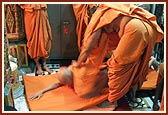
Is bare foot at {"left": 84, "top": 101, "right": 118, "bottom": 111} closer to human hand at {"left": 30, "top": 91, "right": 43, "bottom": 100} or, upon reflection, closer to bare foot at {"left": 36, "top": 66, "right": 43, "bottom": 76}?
human hand at {"left": 30, "top": 91, "right": 43, "bottom": 100}

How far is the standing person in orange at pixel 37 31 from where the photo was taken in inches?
113

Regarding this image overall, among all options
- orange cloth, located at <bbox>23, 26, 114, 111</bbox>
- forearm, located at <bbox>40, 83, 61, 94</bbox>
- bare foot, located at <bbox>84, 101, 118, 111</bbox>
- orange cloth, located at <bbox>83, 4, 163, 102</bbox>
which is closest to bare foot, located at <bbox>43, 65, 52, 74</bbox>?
forearm, located at <bbox>40, 83, 61, 94</bbox>

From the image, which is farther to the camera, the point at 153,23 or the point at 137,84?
the point at 137,84

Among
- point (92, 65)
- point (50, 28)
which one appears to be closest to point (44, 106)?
point (92, 65)

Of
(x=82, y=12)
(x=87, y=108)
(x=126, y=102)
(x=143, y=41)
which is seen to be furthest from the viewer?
(x=82, y=12)

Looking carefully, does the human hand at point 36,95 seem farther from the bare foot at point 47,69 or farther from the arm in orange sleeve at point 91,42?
the bare foot at point 47,69

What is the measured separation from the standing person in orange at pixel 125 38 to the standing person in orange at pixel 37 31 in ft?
3.00

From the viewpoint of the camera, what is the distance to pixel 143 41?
6.36 feet

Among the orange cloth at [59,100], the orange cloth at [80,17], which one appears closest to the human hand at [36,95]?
the orange cloth at [59,100]

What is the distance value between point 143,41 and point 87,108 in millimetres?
673

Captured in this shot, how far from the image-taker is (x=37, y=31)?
2939 millimetres

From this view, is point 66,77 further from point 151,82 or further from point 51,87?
point 151,82

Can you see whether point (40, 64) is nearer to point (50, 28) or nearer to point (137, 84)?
point (50, 28)

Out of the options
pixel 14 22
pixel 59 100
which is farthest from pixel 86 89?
pixel 14 22
